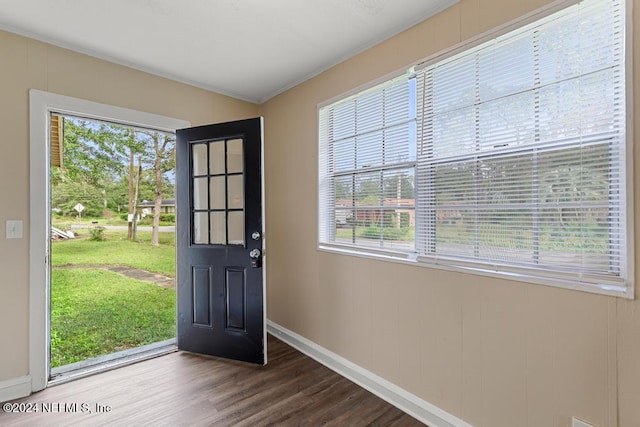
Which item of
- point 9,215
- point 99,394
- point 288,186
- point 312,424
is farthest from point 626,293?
point 9,215

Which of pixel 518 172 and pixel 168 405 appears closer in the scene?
pixel 518 172

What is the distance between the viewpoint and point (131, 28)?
1.93 meters

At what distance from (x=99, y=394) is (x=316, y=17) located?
289 centimetres

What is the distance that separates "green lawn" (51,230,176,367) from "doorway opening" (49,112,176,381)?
0.04 ft

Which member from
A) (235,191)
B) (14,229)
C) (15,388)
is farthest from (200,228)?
(15,388)

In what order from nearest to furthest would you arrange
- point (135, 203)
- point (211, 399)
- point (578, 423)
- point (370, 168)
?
point (578, 423) → point (211, 399) → point (370, 168) → point (135, 203)

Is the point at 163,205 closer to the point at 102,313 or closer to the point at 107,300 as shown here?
the point at 107,300

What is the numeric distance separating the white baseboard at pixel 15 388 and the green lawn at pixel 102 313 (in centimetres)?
134

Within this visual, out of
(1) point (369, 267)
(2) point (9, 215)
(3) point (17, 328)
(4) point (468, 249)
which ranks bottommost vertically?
(3) point (17, 328)

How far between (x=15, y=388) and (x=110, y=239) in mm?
2994

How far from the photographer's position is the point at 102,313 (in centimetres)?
387

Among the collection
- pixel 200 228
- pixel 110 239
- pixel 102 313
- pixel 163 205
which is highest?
pixel 163 205

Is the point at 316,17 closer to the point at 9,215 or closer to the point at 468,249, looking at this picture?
the point at 468,249

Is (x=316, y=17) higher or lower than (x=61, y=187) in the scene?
higher
